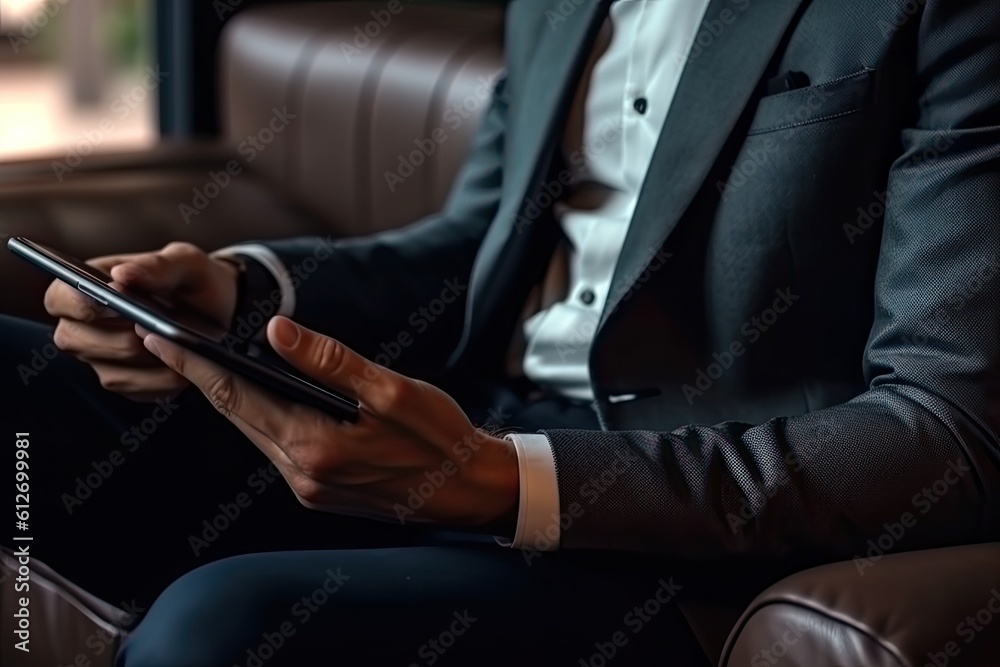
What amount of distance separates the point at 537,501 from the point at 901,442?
0.25 metres

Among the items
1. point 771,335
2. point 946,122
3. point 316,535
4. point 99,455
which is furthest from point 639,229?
point 99,455

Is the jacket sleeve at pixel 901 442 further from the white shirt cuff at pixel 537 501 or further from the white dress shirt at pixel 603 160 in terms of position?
the white dress shirt at pixel 603 160

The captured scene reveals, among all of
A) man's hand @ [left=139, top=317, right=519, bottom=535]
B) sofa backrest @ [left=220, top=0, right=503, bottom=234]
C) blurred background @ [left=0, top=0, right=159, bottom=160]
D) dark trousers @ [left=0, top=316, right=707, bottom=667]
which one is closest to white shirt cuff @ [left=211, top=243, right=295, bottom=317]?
dark trousers @ [left=0, top=316, right=707, bottom=667]

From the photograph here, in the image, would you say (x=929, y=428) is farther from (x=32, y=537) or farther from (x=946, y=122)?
(x=32, y=537)

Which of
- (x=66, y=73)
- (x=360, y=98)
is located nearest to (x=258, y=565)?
(x=360, y=98)

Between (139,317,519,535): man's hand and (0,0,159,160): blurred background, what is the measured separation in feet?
8.50

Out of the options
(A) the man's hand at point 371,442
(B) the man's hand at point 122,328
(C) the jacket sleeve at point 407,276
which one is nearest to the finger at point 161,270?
(B) the man's hand at point 122,328

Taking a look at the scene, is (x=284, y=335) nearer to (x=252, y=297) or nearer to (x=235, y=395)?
(x=235, y=395)

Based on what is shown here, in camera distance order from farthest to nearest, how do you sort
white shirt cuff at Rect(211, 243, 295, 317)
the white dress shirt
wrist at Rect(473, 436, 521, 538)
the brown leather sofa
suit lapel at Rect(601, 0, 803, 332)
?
the brown leather sofa < white shirt cuff at Rect(211, 243, 295, 317) < the white dress shirt < suit lapel at Rect(601, 0, 803, 332) < wrist at Rect(473, 436, 521, 538)

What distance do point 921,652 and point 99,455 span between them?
2.25 feet

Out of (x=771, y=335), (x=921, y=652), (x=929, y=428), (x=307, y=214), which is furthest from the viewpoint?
(x=307, y=214)

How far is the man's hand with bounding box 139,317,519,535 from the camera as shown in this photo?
2.33ft

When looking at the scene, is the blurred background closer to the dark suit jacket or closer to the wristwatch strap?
the wristwatch strap

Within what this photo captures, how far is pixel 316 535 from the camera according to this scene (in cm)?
100
